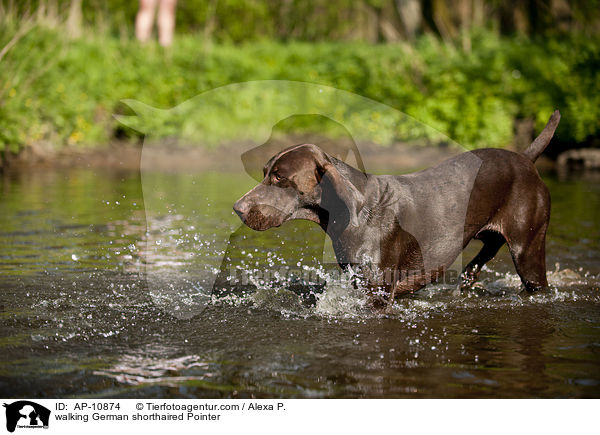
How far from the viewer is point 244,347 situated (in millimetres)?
4922

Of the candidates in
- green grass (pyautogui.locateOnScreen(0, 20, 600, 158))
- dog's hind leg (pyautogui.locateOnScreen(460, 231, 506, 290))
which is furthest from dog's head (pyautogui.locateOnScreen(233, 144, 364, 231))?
green grass (pyautogui.locateOnScreen(0, 20, 600, 158))

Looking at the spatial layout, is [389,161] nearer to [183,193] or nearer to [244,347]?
[183,193]

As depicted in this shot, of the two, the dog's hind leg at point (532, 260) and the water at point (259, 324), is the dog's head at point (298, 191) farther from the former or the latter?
the dog's hind leg at point (532, 260)

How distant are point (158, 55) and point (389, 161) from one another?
5.33 meters

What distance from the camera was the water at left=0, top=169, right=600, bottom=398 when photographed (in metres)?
4.34

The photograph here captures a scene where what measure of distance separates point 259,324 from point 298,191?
0.93m

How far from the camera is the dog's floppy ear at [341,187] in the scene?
512 cm

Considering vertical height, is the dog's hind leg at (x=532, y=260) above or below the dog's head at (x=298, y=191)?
below

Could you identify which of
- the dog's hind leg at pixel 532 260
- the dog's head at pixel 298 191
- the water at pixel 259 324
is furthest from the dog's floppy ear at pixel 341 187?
the dog's hind leg at pixel 532 260
